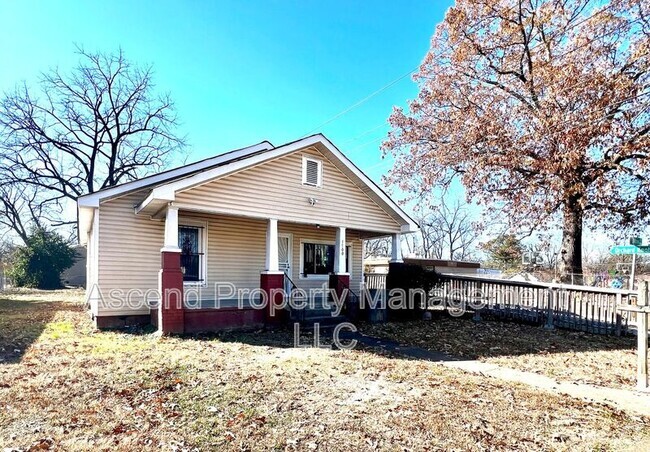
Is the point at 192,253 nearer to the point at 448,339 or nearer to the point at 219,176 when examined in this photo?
the point at 219,176

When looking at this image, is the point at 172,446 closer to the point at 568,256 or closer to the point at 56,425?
the point at 56,425

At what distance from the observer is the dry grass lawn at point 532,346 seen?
6609mm

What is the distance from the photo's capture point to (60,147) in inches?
1097

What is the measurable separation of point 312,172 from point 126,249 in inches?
216

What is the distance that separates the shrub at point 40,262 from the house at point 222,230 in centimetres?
1871

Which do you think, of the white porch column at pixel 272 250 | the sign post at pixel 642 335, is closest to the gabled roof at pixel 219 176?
the white porch column at pixel 272 250

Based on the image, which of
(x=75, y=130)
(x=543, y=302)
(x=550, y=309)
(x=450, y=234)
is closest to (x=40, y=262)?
(x=75, y=130)

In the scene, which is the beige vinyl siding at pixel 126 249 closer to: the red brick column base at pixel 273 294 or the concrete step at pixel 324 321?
the red brick column base at pixel 273 294

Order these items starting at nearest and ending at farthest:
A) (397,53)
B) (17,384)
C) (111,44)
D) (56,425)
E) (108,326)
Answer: (56,425)
(17,384)
(108,326)
(397,53)
(111,44)

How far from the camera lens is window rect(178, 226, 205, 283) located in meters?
11.1

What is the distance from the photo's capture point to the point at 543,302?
11461mm

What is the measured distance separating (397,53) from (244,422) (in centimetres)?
1847

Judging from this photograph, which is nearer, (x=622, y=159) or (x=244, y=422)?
(x=244, y=422)

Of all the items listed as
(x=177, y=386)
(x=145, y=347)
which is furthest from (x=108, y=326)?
(x=177, y=386)
